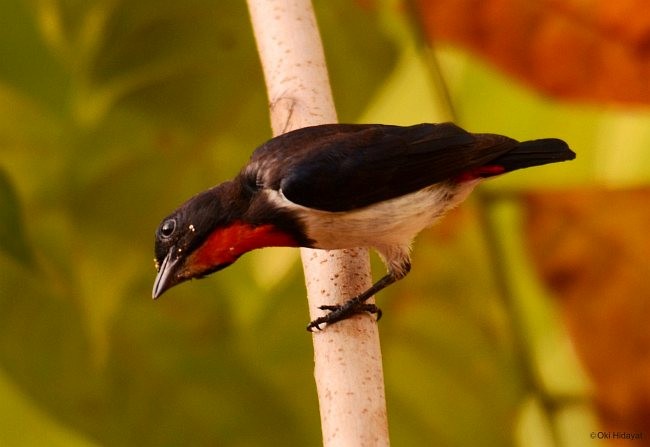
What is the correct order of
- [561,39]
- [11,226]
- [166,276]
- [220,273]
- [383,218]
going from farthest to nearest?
[561,39] → [220,273] → [11,226] → [383,218] → [166,276]

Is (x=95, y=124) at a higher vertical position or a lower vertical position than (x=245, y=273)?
higher

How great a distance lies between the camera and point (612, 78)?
80.9 inches

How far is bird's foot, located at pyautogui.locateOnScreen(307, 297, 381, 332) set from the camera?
1087mm

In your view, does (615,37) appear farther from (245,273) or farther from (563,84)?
(245,273)

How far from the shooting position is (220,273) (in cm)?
198

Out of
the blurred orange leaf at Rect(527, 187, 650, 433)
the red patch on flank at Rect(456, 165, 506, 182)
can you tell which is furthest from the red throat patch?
the blurred orange leaf at Rect(527, 187, 650, 433)

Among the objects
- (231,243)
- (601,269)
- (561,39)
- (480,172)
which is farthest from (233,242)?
(561,39)

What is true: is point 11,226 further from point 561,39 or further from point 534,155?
point 561,39

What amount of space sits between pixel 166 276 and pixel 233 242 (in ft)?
0.32

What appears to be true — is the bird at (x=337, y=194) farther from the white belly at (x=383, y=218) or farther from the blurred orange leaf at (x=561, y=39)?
the blurred orange leaf at (x=561, y=39)

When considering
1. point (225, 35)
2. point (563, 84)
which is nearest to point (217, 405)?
point (225, 35)

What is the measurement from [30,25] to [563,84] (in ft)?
3.76

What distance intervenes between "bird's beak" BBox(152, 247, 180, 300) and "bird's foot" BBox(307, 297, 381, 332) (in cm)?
16

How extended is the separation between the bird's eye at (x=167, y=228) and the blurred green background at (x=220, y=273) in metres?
0.89
